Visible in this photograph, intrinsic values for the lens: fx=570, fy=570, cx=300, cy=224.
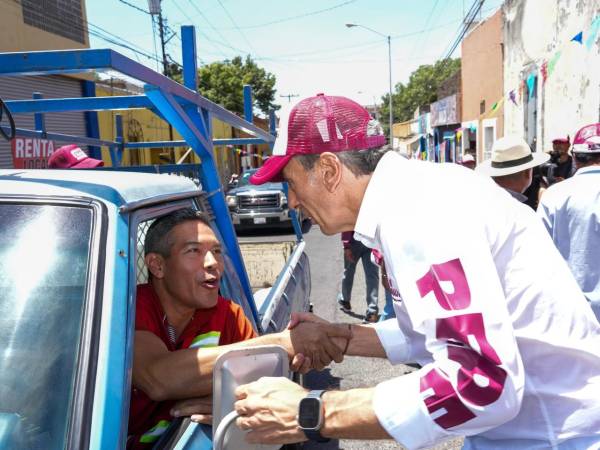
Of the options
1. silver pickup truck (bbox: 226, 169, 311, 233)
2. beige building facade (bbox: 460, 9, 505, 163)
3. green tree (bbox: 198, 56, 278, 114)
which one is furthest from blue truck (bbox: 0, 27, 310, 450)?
green tree (bbox: 198, 56, 278, 114)

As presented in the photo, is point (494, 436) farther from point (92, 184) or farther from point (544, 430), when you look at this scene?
point (92, 184)

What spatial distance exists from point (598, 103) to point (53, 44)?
12380 mm

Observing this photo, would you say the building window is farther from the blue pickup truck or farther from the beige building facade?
the blue pickup truck

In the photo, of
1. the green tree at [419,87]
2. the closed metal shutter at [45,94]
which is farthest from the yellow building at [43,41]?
the green tree at [419,87]

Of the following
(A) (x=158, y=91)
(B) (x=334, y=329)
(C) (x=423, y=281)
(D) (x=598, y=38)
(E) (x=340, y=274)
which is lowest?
(E) (x=340, y=274)

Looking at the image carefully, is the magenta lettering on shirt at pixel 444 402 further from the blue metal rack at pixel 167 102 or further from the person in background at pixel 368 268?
the person in background at pixel 368 268

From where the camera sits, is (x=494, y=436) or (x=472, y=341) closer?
(x=472, y=341)

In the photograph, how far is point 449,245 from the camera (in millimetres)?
1240

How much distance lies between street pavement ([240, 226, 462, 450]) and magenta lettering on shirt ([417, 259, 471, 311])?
3.00m

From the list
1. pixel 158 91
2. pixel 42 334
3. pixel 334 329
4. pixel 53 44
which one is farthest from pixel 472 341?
pixel 53 44

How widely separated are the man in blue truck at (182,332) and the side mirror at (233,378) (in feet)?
1.35

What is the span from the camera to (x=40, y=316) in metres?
1.60

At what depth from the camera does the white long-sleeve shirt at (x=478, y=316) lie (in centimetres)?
121

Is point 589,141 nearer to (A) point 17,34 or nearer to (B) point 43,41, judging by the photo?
(A) point 17,34
